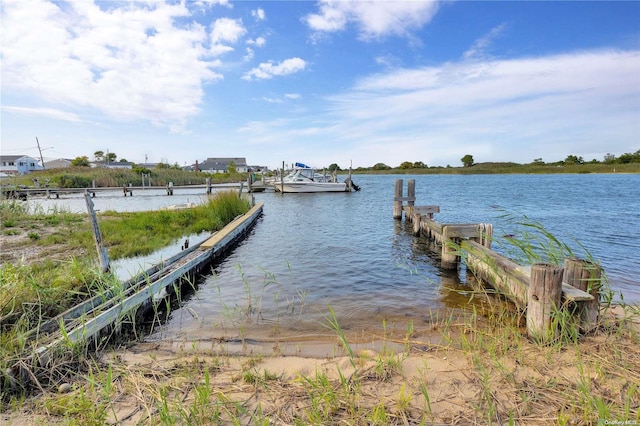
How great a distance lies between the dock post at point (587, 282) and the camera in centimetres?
378

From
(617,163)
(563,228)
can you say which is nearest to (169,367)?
(563,228)

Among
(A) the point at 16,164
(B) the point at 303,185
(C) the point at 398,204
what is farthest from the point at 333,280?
(A) the point at 16,164

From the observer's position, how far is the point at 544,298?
148 inches

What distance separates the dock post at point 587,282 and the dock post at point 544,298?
0.35 meters

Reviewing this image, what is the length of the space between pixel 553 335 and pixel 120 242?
10195 mm

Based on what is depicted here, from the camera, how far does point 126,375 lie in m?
3.17

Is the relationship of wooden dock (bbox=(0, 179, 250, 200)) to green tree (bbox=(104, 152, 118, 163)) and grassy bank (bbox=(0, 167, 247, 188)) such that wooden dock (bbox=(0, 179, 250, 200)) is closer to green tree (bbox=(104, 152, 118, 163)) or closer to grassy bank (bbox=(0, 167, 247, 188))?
grassy bank (bbox=(0, 167, 247, 188))

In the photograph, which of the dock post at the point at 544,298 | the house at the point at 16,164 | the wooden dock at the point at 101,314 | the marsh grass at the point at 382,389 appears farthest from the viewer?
the house at the point at 16,164

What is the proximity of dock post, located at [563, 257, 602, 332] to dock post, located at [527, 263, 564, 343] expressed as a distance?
1.16 ft

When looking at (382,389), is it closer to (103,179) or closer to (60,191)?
(60,191)

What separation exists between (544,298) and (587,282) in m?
0.79

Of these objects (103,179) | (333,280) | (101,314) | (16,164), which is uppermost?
(16,164)

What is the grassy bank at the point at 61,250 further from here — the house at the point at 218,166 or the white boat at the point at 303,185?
the house at the point at 218,166

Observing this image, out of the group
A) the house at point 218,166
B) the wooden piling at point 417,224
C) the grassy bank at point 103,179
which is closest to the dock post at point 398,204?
the wooden piling at point 417,224
